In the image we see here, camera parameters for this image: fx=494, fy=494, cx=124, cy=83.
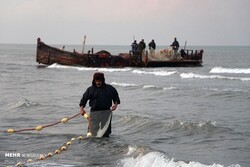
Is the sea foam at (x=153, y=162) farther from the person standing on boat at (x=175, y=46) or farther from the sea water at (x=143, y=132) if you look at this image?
the person standing on boat at (x=175, y=46)

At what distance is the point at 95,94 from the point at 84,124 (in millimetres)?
4228

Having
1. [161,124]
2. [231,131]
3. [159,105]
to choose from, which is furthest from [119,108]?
[231,131]

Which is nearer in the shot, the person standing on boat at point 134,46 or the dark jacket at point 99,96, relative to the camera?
the dark jacket at point 99,96

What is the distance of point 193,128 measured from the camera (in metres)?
12.5

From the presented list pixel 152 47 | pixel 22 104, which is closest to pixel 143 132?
pixel 22 104

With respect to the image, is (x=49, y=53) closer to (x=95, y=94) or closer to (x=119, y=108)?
(x=119, y=108)

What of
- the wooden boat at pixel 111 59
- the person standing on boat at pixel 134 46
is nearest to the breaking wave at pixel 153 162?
the person standing on boat at pixel 134 46

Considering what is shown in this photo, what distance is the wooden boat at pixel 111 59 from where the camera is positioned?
40097 millimetres

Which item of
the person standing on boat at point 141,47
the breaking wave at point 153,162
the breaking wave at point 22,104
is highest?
the person standing on boat at point 141,47

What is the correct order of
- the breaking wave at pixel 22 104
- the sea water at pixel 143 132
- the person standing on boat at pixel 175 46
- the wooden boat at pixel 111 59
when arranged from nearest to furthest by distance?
the sea water at pixel 143 132, the breaking wave at pixel 22 104, the person standing on boat at pixel 175 46, the wooden boat at pixel 111 59

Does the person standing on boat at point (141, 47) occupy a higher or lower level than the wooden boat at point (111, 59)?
higher

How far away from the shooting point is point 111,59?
40.4 m

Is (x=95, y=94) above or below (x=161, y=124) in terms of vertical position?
above

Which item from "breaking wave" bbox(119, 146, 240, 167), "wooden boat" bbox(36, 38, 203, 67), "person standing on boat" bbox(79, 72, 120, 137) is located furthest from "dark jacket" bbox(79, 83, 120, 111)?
"wooden boat" bbox(36, 38, 203, 67)
